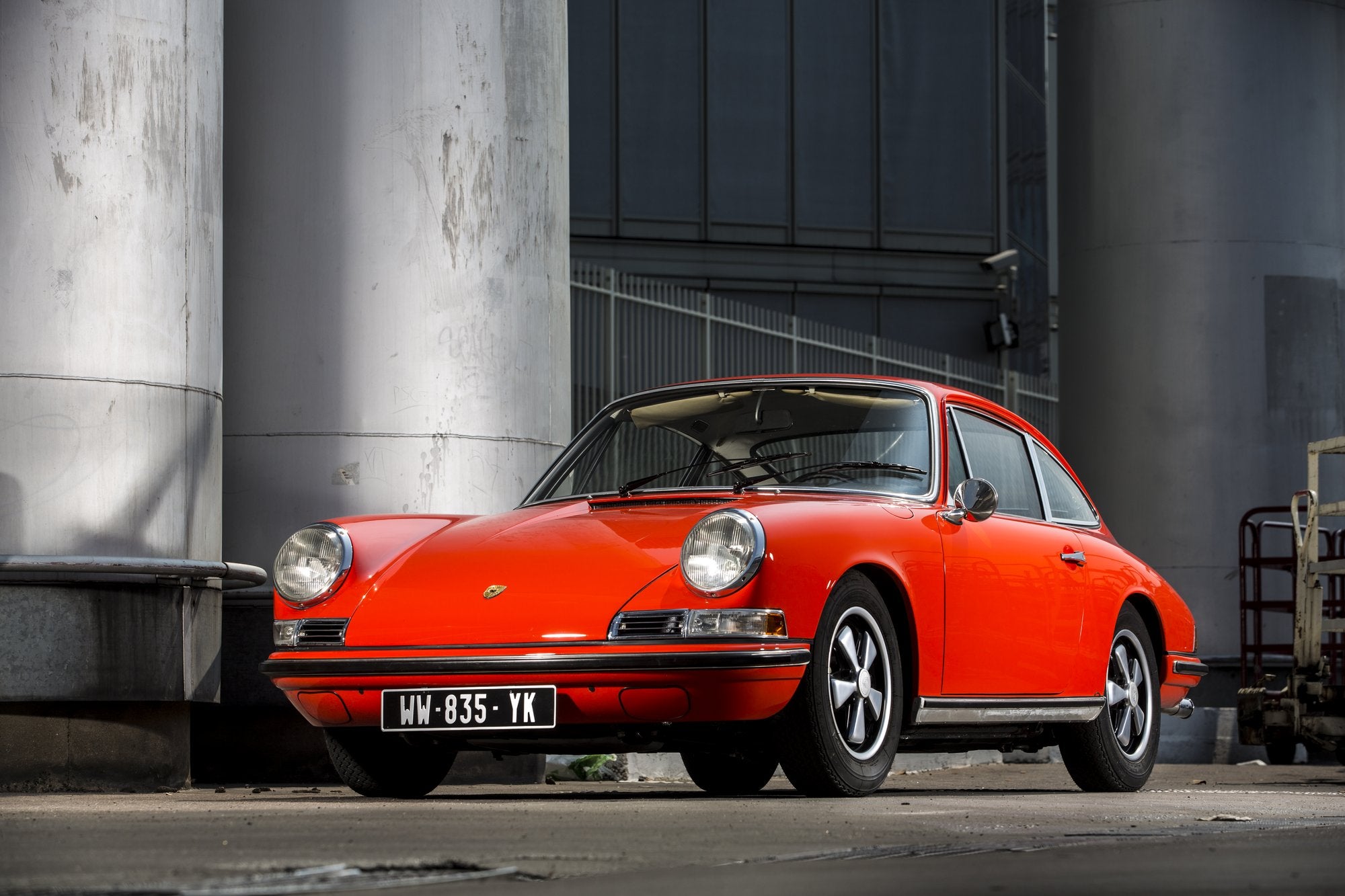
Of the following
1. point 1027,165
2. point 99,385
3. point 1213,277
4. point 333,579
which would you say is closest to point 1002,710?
point 333,579

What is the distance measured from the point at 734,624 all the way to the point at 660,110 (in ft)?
78.4

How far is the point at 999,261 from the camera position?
102ft

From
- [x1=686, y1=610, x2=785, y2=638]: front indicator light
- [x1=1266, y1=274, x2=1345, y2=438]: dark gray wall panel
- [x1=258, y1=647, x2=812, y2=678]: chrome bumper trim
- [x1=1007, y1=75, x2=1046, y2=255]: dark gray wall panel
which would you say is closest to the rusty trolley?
[x1=1266, y1=274, x2=1345, y2=438]: dark gray wall panel

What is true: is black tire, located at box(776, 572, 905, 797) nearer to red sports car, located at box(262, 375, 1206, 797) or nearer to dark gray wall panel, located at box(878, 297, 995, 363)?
red sports car, located at box(262, 375, 1206, 797)

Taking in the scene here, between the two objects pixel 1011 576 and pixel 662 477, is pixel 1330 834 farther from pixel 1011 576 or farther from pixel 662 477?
pixel 662 477

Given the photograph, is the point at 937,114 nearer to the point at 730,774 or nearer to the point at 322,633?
the point at 730,774

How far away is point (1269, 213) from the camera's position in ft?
51.5

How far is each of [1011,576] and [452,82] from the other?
3.84 m

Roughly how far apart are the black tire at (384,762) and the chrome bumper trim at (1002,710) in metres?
1.62

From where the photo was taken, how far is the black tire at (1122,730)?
812 cm

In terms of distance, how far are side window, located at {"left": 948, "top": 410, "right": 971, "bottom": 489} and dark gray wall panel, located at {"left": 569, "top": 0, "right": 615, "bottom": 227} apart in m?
21.4

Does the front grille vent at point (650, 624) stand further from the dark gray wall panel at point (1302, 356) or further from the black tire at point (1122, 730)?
the dark gray wall panel at point (1302, 356)

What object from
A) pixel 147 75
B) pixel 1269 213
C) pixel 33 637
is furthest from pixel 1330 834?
pixel 1269 213

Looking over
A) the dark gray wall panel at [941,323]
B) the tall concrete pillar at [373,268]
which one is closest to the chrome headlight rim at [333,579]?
the tall concrete pillar at [373,268]
